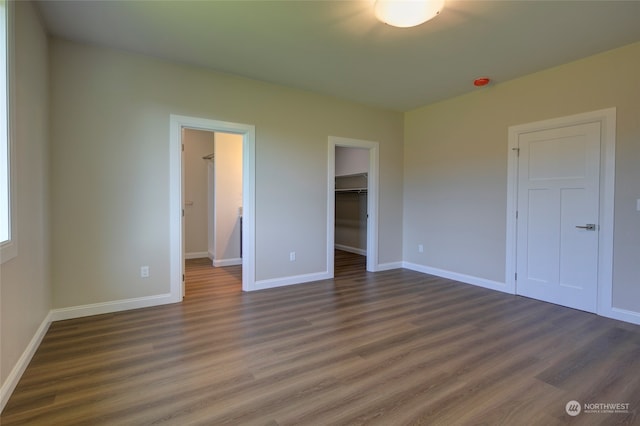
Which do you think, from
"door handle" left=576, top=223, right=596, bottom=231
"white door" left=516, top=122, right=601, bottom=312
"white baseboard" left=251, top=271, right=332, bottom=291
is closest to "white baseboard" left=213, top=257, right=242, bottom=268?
"white baseboard" left=251, top=271, right=332, bottom=291

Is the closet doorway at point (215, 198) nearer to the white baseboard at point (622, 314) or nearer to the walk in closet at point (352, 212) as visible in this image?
the walk in closet at point (352, 212)

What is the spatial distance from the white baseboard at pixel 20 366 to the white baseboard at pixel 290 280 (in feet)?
6.57

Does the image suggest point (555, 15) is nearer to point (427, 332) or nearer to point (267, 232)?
point (427, 332)

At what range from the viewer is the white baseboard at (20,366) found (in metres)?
1.73

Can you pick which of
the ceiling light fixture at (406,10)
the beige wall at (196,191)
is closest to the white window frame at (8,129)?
the ceiling light fixture at (406,10)

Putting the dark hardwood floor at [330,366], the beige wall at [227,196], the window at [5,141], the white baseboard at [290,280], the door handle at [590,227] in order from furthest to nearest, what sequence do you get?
the beige wall at [227,196]
the white baseboard at [290,280]
the door handle at [590,227]
the window at [5,141]
the dark hardwood floor at [330,366]

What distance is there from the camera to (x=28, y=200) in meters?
2.22

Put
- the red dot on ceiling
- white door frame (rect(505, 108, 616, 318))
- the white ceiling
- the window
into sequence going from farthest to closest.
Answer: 1. the red dot on ceiling
2. white door frame (rect(505, 108, 616, 318))
3. the white ceiling
4. the window

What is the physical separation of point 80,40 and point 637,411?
4980 millimetres

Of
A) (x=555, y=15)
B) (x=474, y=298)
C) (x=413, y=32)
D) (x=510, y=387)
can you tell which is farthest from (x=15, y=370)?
(x=555, y=15)

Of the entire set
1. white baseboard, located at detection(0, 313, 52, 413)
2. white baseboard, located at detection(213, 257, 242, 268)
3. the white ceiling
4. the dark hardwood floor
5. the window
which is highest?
the white ceiling

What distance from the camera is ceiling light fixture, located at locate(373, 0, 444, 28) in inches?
84.4

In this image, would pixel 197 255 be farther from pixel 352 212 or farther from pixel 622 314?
pixel 622 314

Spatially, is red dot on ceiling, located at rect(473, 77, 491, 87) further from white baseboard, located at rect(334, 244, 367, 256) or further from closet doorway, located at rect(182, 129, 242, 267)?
white baseboard, located at rect(334, 244, 367, 256)
